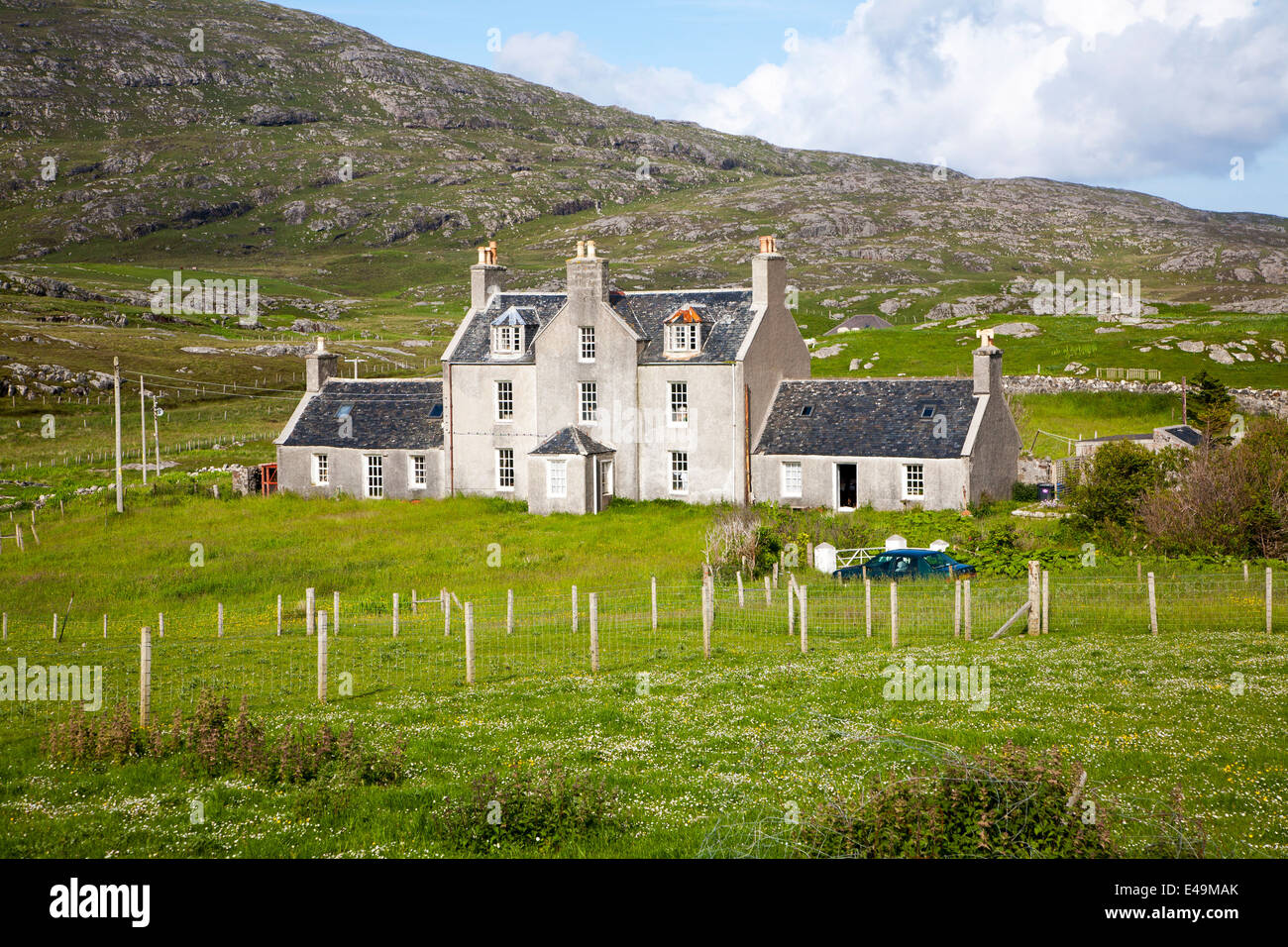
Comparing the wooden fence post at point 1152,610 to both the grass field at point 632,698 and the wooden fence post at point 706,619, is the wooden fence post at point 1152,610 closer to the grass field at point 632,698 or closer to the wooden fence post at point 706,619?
the grass field at point 632,698

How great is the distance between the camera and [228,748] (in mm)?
15289

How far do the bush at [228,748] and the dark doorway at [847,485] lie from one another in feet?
119

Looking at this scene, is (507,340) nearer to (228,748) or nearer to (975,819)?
(228,748)

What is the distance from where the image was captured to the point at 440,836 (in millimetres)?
12172

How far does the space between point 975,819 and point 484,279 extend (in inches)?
2011

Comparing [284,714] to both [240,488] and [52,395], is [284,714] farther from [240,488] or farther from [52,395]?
[52,395]

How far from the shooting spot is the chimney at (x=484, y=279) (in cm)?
5794

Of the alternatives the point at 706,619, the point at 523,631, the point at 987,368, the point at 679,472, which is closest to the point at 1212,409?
the point at 987,368

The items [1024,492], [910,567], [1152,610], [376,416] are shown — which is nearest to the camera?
[1152,610]

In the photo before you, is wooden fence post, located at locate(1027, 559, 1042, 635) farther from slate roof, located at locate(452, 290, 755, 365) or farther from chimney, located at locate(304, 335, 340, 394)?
chimney, located at locate(304, 335, 340, 394)

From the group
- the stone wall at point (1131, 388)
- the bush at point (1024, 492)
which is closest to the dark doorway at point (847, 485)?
the bush at point (1024, 492)

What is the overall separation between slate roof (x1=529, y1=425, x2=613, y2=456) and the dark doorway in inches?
438

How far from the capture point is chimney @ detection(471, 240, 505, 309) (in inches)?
2281

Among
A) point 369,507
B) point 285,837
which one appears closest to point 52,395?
point 369,507
